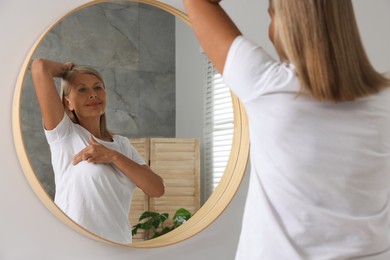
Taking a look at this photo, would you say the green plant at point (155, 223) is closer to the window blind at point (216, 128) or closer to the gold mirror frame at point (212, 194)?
the gold mirror frame at point (212, 194)

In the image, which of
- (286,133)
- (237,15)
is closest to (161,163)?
(237,15)

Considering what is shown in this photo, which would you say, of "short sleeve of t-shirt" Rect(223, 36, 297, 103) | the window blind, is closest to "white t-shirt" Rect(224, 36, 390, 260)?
Answer: "short sleeve of t-shirt" Rect(223, 36, 297, 103)

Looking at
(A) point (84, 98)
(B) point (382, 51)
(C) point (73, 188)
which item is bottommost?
(C) point (73, 188)

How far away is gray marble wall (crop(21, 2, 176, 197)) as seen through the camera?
1.33m

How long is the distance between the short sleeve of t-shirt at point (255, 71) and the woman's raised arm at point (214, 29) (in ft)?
0.06

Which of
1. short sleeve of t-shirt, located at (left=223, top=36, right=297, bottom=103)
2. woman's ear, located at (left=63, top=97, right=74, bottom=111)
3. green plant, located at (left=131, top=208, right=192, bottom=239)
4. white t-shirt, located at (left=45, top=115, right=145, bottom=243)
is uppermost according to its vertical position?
woman's ear, located at (left=63, top=97, right=74, bottom=111)

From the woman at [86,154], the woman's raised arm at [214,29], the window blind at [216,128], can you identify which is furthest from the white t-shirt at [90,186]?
the woman's raised arm at [214,29]

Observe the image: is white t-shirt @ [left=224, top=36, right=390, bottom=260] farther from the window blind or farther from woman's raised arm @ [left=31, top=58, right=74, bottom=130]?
the window blind

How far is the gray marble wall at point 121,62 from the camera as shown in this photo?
1334 mm

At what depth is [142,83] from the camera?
152 cm

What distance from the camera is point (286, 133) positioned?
774 mm

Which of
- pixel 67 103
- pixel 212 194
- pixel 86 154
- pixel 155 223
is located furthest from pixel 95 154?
pixel 212 194

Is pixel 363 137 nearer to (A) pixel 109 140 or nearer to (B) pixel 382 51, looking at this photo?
(A) pixel 109 140

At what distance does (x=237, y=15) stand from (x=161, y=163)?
540mm
